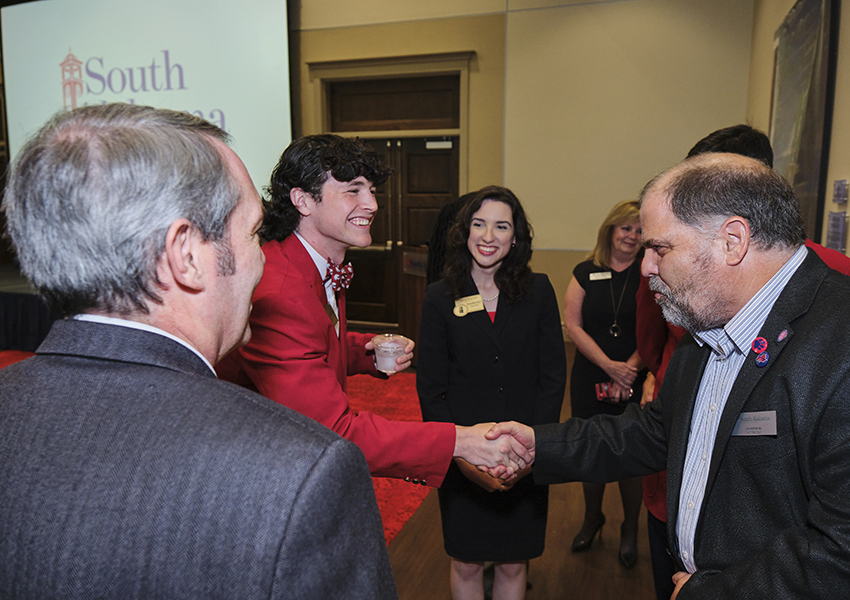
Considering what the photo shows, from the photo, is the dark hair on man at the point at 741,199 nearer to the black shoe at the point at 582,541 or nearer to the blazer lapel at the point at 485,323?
the blazer lapel at the point at 485,323

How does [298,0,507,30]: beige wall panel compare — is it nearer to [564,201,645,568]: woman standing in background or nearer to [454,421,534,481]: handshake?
[564,201,645,568]: woman standing in background

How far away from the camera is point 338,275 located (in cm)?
165

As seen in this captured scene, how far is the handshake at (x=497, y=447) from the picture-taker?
1.68 meters

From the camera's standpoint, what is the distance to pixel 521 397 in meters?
2.18

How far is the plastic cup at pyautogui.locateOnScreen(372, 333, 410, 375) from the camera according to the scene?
1793 mm

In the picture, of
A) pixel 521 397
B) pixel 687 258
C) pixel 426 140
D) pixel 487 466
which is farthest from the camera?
pixel 426 140

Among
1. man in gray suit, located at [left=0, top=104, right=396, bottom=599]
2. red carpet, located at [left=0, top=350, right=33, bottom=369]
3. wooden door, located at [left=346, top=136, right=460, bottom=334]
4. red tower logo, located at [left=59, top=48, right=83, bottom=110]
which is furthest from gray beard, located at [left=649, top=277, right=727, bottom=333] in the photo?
red tower logo, located at [left=59, top=48, right=83, bottom=110]

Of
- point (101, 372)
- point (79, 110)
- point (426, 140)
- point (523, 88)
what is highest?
point (523, 88)

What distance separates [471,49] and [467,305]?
5233 millimetres

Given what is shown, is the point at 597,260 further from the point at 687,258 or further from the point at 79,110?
the point at 79,110

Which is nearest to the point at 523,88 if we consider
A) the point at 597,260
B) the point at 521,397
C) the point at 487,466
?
the point at 597,260

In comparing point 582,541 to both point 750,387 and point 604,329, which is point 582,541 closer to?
point 604,329

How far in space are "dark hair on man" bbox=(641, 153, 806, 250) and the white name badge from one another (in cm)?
34

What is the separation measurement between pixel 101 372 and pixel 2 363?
5757 mm
